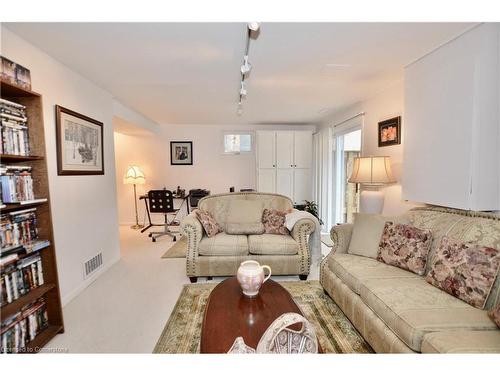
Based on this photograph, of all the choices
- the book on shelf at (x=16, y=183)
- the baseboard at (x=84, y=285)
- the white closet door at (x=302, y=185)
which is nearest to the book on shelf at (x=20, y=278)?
the book on shelf at (x=16, y=183)

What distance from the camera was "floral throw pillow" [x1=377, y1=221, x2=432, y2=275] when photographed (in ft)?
6.10

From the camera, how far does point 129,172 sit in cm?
532

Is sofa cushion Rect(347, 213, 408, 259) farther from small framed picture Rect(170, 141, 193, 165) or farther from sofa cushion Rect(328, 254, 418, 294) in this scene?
small framed picture Rect(170, 141, 193, 165)

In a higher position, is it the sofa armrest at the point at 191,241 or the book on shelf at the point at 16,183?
the book on shelf at the point at 16,183

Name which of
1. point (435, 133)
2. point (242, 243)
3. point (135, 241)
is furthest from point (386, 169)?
point (135, 241)

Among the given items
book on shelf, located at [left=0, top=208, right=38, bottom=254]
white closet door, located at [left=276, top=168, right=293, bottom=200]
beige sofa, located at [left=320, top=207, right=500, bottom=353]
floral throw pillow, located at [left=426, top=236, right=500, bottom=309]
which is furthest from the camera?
white closet door, located at [left=276, top=168, right=293, bottom=200]

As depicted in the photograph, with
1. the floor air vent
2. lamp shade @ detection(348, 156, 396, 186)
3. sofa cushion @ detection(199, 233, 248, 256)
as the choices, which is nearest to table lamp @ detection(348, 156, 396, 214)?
lamp shade @ detection(348, 156, 396, 186)

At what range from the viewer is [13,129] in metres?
1.56

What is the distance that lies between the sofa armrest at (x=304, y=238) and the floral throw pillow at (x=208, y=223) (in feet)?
3.20

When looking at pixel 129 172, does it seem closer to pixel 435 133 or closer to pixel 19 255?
pixel 19 255

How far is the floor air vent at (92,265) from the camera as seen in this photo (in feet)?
8.83

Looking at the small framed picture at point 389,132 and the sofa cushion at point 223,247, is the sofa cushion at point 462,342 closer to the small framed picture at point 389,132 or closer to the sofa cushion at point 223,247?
the sofa cushion at point 223,247

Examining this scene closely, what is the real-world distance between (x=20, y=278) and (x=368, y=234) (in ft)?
8.84

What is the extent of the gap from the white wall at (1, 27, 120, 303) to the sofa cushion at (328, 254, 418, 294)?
2.56 meters
